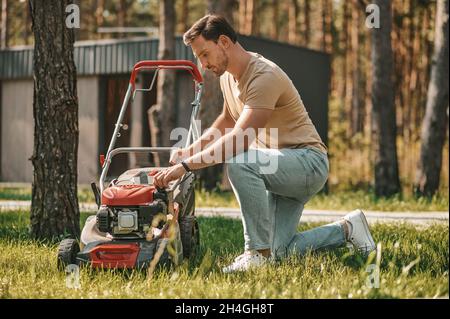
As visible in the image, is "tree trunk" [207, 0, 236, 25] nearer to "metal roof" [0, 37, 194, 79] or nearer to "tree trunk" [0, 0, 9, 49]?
"metal roof" [0, 37, 194, 79]

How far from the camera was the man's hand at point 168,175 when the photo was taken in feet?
15.6

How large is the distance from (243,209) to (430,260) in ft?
4.33

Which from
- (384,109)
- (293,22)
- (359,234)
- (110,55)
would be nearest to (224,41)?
(359,234)

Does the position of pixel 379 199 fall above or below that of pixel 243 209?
below

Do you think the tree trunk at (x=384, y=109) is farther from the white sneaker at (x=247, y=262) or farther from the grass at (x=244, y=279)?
the white sneaker at (x=247, y=262)

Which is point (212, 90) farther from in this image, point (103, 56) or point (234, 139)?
point (234, 139)

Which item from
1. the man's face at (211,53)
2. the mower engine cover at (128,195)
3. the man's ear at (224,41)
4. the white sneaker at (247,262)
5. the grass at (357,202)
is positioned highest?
the man's ear at (224,41)

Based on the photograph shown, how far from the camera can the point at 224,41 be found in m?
4.93

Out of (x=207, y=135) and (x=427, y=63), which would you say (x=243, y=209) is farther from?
(x=427, y=63)

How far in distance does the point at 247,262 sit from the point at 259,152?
0.68m

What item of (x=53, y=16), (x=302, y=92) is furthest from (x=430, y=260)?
(x=302, y=92)

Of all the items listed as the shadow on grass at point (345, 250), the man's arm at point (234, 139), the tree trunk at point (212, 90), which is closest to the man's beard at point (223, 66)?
the man's arm at point (234, 139)

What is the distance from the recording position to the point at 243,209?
5031mm

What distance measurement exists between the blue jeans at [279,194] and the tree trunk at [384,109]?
7.96 m
